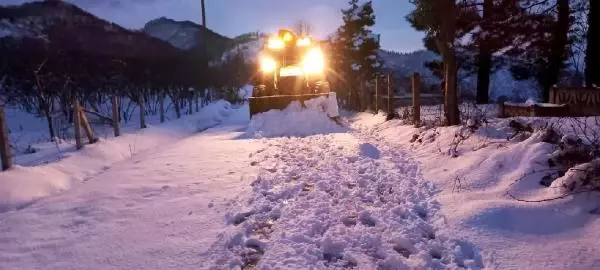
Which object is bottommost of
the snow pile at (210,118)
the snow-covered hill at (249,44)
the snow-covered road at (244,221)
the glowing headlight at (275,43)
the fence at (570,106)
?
the snow-covered road at (244,221)

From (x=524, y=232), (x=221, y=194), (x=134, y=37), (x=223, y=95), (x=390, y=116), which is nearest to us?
(x=524, y=232)

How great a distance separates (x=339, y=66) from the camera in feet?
101

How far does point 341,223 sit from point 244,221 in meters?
0.96

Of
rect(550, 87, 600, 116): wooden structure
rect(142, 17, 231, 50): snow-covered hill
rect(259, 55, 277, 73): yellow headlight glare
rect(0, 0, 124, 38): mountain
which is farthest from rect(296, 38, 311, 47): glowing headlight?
rect(142, 17, 231, 50): snow-covered hill

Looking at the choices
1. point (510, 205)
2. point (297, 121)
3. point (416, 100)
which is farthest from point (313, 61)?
point (510, 205)

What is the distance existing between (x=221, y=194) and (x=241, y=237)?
1.57 m

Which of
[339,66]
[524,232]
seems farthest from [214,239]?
[339,66]

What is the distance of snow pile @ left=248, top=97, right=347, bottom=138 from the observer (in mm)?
11203

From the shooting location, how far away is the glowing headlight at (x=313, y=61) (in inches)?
546

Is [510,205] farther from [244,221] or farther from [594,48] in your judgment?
[594,48]

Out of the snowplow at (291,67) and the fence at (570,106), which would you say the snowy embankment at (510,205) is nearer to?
the fence at (570,106)

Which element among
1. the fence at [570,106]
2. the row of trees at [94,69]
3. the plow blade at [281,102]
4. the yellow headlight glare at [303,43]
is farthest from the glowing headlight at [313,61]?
the row of trees at [94,69]

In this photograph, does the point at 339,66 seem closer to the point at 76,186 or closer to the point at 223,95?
the point at 223,95

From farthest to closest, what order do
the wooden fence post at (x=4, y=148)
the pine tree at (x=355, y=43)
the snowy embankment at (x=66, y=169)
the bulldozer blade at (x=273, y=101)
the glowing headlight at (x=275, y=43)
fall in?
the pine tree at (x=355, y=43), the glowing headlight at (x=275, y=43), the bulldozer blade at (x=273, y=101), the wooden fence post at (x=4, y=148), the snowy embankment at (x=66, y=169)
